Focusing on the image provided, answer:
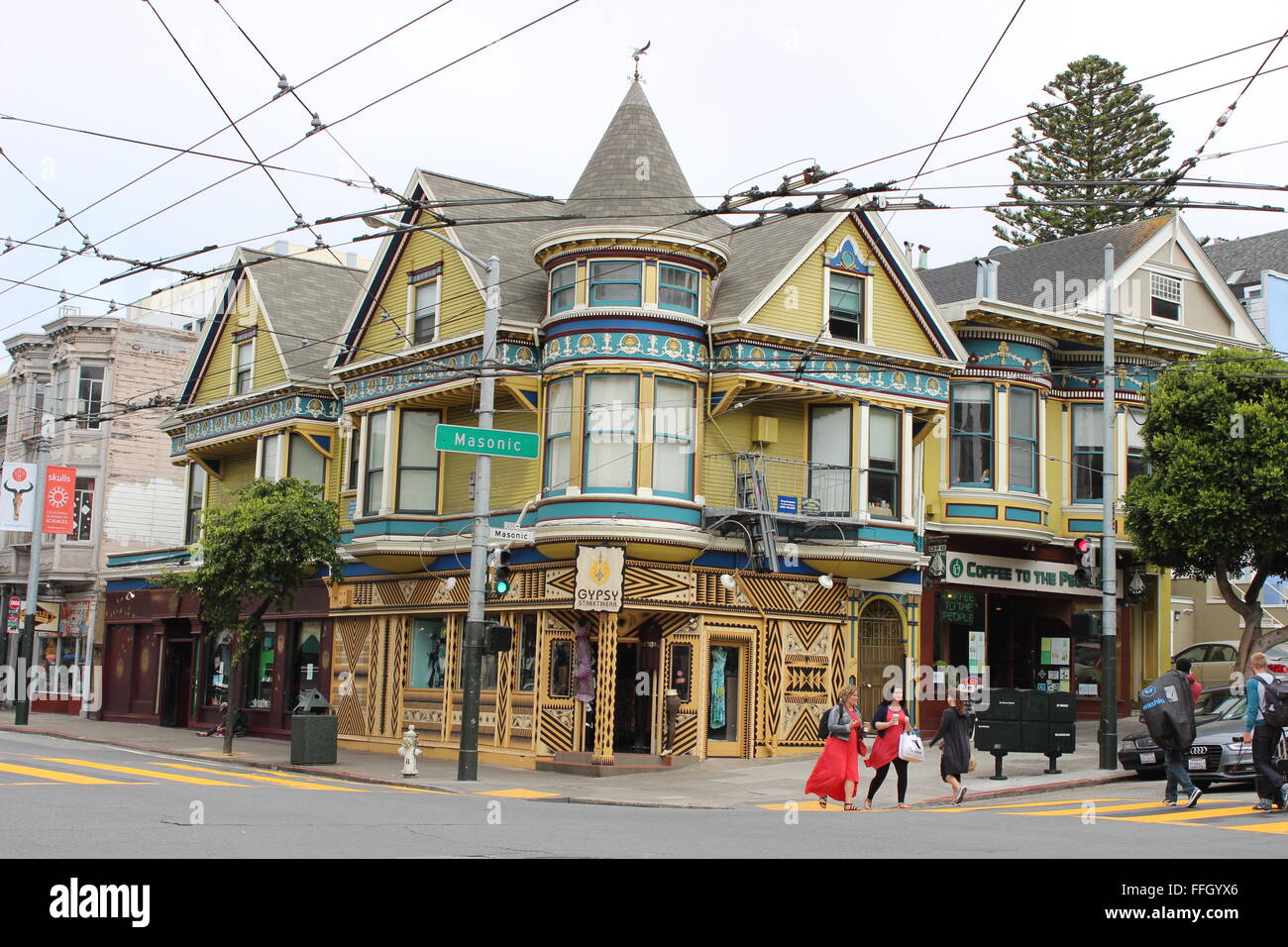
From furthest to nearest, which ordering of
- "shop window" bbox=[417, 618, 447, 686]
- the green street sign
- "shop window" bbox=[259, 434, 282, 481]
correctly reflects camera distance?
1. "shop window" bbox=[259, 434, 282, 481]
2. "shop window" bbox=[417, 618, 447, 686]
3. the green street sign

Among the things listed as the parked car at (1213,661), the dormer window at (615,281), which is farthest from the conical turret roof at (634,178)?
the parked car at (1213,661)

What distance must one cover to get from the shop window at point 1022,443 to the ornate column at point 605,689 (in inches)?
407

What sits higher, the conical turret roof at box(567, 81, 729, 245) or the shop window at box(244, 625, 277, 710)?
the conical turret roof at box(567, 81, 729, 245)

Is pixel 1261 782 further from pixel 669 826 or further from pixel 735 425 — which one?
pixel 735 425

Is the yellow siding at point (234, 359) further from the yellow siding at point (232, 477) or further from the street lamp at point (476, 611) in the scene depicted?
the street lamp at point (476, 611)

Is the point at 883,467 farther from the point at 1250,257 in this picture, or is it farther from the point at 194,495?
the point at 1250,257

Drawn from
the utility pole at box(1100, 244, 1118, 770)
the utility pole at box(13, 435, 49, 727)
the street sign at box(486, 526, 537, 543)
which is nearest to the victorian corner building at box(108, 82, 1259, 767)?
the street sign at box(486, 526, 537, 543)

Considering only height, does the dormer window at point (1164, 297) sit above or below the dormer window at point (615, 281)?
above

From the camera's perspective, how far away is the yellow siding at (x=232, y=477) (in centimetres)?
3794

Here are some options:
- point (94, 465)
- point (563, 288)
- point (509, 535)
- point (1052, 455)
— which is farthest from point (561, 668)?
point (94, 465)

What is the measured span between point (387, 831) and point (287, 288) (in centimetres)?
2518

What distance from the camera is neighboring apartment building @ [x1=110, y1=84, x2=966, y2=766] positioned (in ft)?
88.8

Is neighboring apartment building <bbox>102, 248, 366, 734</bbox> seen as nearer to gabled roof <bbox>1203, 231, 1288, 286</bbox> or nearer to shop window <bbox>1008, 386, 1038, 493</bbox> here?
shop window <bbox>1008, 386, 1038, 493</bbox>

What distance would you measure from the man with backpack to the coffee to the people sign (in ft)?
40.0
